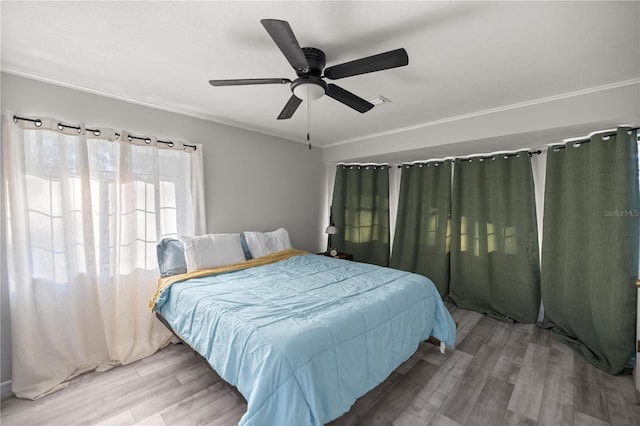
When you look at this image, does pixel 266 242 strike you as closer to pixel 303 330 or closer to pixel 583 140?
pixel 303 330

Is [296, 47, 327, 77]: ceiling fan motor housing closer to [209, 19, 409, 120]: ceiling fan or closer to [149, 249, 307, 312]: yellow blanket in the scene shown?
[209, 19, 409, 120]: ceiling fan

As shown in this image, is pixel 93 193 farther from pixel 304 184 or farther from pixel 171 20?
pixel 304 184

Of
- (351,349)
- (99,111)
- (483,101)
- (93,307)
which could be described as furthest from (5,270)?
(483,101)

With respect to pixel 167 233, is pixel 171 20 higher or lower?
higher

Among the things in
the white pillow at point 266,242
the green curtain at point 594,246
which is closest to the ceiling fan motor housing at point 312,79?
the white pillow at point 266,242

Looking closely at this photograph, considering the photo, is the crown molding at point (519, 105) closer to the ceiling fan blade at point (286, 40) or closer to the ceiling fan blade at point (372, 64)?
the ceiling fan blade at point (372, 64)

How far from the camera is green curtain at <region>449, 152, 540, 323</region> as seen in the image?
3154mm

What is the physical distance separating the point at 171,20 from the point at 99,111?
151 centimetres

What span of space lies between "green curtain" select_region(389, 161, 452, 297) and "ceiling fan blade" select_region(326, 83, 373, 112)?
243 centimetres

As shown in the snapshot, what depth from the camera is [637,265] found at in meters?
2.23

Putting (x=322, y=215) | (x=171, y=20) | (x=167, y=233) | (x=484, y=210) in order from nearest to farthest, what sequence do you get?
(x=171, y=20) < (x=167, y=233) < (x=484, y=210) < (x=322, y=215)

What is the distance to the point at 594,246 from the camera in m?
2.41

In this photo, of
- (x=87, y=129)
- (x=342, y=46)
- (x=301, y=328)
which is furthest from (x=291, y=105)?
(x=87, y=129)

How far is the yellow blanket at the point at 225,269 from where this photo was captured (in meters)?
2.38
